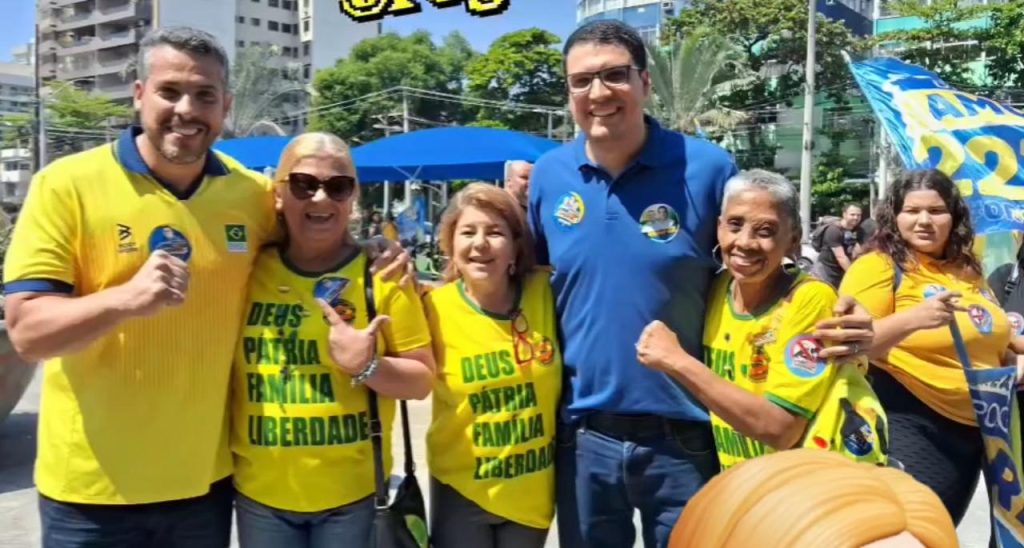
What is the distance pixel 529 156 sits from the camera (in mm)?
10336

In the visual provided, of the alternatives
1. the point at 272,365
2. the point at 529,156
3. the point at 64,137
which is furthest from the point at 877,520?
the point at 64,137

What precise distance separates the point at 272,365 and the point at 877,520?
1790 millimetres

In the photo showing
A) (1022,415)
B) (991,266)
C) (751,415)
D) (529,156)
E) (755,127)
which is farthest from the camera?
(755,127)

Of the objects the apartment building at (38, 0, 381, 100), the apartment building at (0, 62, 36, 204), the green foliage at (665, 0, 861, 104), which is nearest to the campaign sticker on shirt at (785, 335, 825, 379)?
the green foliage at (665, 0, 861, 104)

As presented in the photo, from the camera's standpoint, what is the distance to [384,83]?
5009 centimetres

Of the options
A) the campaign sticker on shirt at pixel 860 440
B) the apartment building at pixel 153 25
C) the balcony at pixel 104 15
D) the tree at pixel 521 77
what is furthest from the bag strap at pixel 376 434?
the balcony at pixel 104 15

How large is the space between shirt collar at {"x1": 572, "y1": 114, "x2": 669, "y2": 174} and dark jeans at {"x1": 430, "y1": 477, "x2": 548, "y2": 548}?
42.8 inches

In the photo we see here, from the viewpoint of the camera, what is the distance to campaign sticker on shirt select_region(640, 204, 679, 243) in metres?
2.53

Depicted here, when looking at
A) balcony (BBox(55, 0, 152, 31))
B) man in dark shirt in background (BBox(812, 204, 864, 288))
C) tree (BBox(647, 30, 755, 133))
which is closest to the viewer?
man in dark shirt in background (BBox(812, 204, 864, 288))

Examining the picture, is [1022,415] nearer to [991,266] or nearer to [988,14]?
[991,266]

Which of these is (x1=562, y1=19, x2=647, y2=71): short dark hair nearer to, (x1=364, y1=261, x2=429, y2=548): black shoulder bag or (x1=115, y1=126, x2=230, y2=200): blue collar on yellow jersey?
(x1=364, y1=261, x2=429, y2=548): black shoulder bag

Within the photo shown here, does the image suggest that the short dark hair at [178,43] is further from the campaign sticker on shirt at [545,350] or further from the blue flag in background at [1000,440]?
the blue flag in background at [1000,440]

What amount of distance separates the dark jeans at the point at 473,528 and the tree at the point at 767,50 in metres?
37.1

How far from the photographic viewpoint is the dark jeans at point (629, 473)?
254 cm
